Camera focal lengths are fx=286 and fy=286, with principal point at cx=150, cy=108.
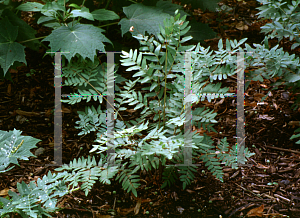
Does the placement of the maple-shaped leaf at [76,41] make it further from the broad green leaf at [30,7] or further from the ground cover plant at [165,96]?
the broad green leaf at [30,7]

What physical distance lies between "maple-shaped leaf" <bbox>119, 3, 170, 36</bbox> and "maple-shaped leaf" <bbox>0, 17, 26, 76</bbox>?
2.70 ft

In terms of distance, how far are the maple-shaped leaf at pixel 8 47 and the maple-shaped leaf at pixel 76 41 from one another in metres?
0.35

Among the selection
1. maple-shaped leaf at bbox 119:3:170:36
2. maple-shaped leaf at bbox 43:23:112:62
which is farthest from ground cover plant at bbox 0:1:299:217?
maple-shaped leaf at bbox 119:3:170:36

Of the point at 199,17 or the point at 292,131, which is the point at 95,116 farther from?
the point at 199,17

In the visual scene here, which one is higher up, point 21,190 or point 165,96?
point 165,96

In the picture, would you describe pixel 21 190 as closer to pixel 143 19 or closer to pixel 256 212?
pixel 256 212

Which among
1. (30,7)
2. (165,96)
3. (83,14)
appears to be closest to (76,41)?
Answer: (83,14)

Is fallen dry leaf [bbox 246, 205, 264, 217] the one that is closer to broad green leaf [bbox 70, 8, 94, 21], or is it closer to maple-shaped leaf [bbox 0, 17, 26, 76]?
broad green leaf [bbox 70, 8, 94, 21]

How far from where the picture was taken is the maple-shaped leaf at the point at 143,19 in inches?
87.6

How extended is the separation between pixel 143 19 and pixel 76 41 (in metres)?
0.59

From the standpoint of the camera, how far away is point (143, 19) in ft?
7.52

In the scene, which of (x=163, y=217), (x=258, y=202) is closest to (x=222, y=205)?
(x=258, y=202)

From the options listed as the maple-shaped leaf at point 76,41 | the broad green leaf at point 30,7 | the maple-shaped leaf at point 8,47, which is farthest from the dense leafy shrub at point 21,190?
the broad green leaf at point 30,7

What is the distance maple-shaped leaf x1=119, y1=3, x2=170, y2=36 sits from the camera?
2.22m
